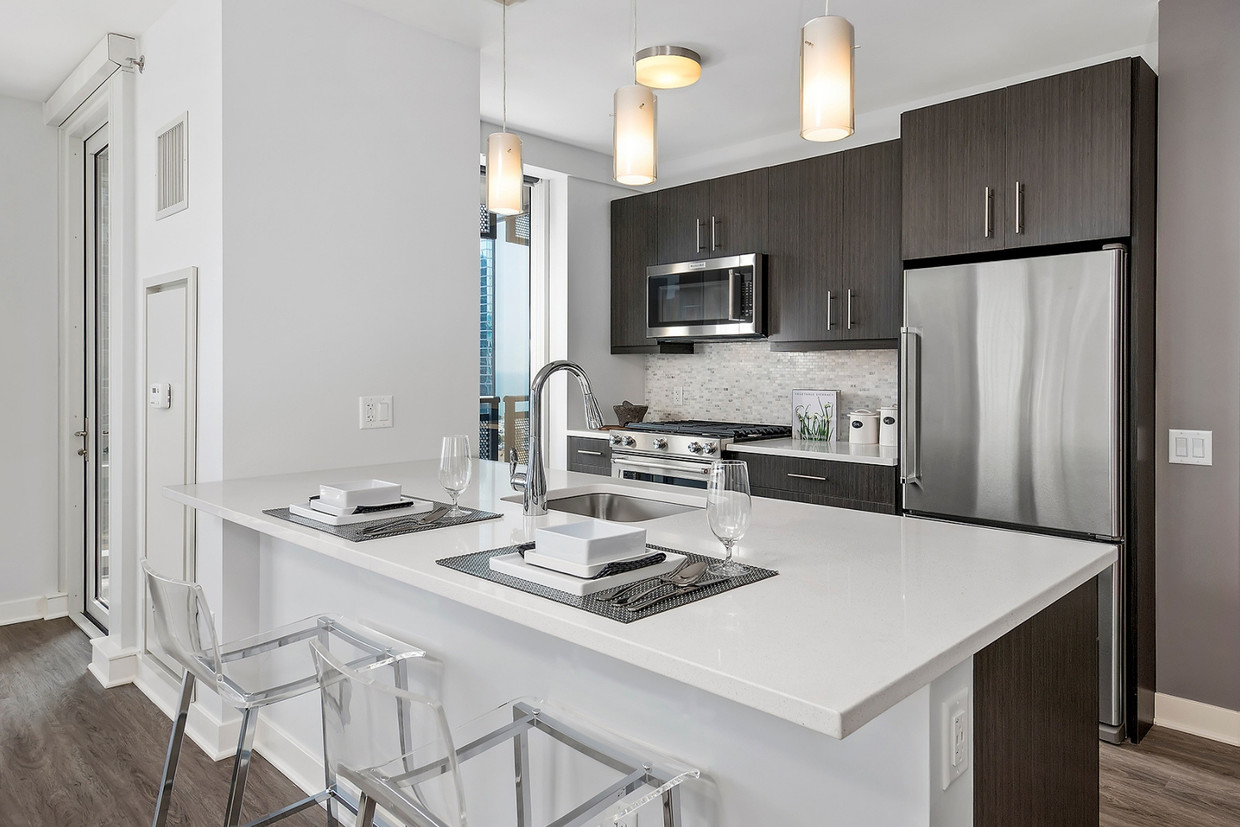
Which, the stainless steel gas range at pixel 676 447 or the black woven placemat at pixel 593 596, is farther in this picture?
the stainless steel gas range at pixel 676 447

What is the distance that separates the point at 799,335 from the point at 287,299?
2.45 metres

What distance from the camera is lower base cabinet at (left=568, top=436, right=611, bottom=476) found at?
182 inches

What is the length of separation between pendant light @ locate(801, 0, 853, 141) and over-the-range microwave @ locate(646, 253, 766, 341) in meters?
2.40

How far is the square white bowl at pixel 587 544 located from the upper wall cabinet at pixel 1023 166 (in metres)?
2.28

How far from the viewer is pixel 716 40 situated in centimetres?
321

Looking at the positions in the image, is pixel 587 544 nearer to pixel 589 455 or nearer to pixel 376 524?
pixel 376 524

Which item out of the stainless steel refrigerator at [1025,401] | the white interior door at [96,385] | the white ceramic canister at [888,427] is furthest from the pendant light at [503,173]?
the white interior door at [96,385]

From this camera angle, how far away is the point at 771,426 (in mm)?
4379

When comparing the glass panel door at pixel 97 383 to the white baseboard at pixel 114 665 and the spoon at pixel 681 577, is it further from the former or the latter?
the spoon at pixel 681 577

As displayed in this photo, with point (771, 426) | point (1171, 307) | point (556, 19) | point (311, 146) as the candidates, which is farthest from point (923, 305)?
point (311, 146)

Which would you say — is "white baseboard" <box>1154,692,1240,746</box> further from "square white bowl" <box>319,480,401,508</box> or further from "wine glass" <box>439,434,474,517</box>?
"square white bowl" <box>319,480,401,508</box>

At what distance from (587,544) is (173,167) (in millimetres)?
2415

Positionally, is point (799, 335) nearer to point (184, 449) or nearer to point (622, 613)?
point (184, 449)

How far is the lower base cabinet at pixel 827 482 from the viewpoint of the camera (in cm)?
341
